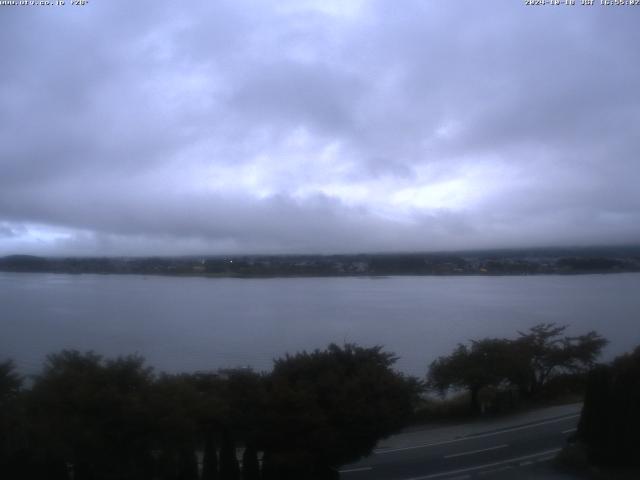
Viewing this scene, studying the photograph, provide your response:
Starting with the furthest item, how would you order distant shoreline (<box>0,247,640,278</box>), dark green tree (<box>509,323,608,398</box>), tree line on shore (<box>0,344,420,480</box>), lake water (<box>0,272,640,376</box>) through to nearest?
1. distant shoreline (<box>0,247,640,278</box>)
2. lake water (<box>0,272,640,376</box>)
3. dark green tree (<box>509,323,608,398</box>)
4. tree line on shore (<box>0,344,420,480</box>)

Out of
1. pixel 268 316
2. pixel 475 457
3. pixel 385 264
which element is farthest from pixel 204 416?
pixel 385 264

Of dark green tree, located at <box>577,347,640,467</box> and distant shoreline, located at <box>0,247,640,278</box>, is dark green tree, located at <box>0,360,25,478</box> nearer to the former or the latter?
dark green tree, located at <box>577,347,640,467</box>

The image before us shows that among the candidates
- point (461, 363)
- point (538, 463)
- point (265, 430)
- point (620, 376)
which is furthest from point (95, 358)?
point (461, 363)

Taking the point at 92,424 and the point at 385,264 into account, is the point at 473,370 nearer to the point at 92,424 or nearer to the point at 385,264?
the point at 92,424

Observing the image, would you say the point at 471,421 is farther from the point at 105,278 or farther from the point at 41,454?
the point at 105,278

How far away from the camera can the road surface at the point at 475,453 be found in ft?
38.4

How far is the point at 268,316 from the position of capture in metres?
37.9

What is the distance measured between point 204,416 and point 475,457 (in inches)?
238

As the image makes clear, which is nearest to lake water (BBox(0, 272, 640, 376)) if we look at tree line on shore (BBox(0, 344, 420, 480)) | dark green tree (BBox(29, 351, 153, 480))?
tree line on shore (BBox(0, 344, 420, 480))

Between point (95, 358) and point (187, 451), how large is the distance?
2176mm

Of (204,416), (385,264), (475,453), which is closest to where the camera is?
(204,416)

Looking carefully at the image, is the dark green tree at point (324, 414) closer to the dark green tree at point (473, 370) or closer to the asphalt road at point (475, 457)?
the asphalt road at point (475, 457)

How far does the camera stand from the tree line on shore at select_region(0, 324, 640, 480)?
9.08 metres

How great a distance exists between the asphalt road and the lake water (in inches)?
381
